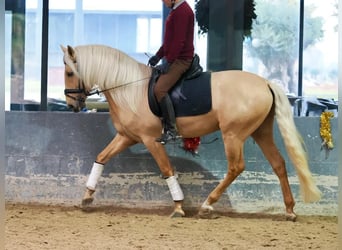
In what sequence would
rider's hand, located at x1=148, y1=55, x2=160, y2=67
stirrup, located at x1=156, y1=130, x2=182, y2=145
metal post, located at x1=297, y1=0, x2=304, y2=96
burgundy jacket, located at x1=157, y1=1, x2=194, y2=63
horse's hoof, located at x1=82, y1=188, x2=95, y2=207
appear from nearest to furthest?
burgundy jacket, located at x1=157, y1=1, x2=194, y2=63, stirrup, located at x1=156, y1=130, x2=182, y2=145, rider's hand, located at x1=148, y1=55, x2=160, y2=67, horse's hoof, located at x1=82, y1=188, x2=95, y2=207, metal post, located at x1=297, y1=0, x2=304, y2=96

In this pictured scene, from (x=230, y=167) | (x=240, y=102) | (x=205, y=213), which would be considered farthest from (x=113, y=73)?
(x=205, y=213)

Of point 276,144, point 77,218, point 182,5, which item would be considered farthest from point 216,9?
point 77,218

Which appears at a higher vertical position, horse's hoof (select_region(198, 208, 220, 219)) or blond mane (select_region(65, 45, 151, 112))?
blond mane (select_region(65, 45, 151, 112))

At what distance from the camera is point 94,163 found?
3801 mm

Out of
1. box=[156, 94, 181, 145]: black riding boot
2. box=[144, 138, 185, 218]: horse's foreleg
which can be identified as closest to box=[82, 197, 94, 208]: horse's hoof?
box=[144, 138, 185, 218]: horse's foreleg

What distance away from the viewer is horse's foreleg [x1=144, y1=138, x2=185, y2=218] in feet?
11.9

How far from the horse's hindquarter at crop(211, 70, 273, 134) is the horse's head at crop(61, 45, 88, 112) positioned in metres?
0.85

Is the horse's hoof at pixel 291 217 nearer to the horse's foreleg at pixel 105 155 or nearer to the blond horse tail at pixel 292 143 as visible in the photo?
the blond horse tail at pixel 292 143

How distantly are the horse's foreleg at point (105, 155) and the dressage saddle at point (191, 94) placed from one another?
0.35m

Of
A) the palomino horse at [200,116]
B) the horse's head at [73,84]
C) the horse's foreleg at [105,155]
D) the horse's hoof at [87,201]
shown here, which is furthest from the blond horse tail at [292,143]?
the horse's hoof at [87,201]

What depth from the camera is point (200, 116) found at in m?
3.54

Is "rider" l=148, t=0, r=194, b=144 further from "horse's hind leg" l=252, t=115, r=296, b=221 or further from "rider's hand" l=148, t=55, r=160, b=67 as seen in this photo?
"horse's hind leg" l=252, t=115, r=296, b=221

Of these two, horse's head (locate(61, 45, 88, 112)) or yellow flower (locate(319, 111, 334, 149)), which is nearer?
horse's head (locate(61, 45, 88, 112))

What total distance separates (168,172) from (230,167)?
1.35ft
